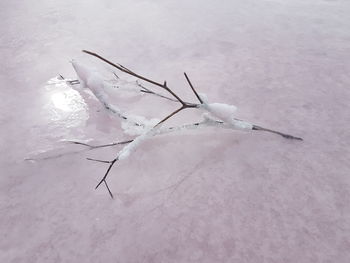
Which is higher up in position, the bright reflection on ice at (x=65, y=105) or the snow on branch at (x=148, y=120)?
the snow on branch at (x=148, y=120)

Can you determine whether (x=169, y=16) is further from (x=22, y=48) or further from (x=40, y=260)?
(x=40, y=260)

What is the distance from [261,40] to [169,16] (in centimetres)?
38

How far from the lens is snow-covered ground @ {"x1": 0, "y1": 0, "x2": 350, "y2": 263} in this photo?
505 mm

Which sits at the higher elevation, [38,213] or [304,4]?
[304,4]

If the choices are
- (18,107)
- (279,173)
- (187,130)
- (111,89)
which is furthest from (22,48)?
(279,173)

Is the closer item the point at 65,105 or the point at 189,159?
the point at 189,159

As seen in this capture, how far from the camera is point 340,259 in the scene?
18.6 inches

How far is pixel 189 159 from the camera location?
0.64 meters

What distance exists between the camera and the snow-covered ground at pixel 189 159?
505 millimetres

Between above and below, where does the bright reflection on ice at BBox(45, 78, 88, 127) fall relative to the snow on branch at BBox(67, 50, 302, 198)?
below

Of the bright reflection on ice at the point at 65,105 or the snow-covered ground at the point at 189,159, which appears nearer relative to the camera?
the snow-covered ground at the point at 189,159

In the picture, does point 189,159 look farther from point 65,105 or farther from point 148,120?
point 65,105

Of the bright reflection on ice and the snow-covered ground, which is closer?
the snow-covered ground

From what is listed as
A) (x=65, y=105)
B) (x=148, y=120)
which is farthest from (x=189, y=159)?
(x=65, y=105)
